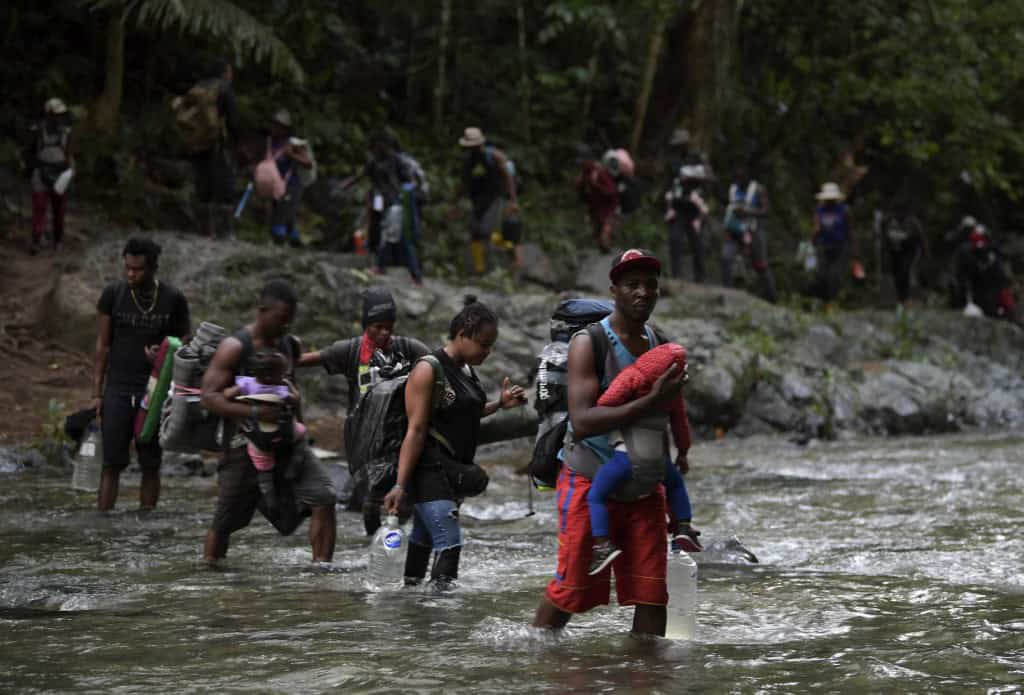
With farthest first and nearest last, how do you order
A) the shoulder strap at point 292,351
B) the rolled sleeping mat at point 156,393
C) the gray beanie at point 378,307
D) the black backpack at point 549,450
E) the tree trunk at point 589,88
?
the tree trunk at point 589,88 → the rolled sleeping mat at point 156,393 → the gray beanie at point 378,307 → the shoulder strap at point 292,351 → the black backpack at point 549,450

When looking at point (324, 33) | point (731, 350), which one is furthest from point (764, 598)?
point (324, 33)

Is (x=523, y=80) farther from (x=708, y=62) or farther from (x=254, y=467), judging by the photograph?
(x=254, y=467)

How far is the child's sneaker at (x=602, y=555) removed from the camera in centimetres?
561

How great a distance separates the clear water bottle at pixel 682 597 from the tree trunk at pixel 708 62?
20.6 metres

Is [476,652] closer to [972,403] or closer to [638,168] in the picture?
[972,403]

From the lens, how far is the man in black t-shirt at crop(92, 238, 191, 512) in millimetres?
9789

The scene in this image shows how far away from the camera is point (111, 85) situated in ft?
70.2

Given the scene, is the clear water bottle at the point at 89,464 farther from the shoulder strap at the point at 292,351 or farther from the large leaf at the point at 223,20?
the large leaf at the point at 223,20

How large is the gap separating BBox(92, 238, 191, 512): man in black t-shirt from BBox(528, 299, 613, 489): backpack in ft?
13.4

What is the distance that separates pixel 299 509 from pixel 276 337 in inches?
42.6

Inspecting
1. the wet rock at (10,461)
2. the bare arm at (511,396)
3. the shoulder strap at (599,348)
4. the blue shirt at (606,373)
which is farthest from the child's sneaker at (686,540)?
the wet rock at (10,461)

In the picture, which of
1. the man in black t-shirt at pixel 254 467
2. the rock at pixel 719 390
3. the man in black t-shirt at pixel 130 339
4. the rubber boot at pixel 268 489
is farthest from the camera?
the rock at pixel 719 390

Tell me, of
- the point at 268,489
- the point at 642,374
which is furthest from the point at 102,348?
the point at 642,374

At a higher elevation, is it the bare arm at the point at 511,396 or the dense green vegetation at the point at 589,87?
the dense green vegetation at the point at 589,87
